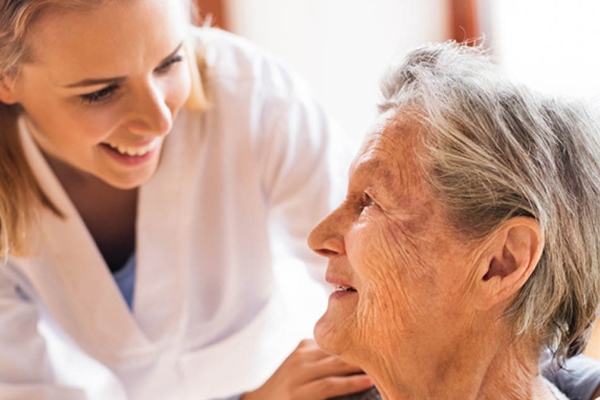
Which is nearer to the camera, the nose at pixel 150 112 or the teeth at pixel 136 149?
the nose at pixel 150 112

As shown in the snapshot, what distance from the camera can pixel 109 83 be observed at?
1.55 meters

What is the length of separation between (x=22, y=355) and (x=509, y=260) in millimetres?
1088

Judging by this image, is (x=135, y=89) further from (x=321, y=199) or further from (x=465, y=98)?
(x=465, y=98)

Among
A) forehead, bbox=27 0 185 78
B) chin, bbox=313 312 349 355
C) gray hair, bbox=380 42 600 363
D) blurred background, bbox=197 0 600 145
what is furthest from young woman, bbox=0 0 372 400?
blurred background, bbox=197 0 600 145

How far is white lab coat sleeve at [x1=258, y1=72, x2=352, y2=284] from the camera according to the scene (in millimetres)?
1844

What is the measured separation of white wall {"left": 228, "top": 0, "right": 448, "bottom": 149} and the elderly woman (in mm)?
2251

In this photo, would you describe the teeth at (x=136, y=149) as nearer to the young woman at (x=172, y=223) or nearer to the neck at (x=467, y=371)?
the young woman at (x=172, y=223)

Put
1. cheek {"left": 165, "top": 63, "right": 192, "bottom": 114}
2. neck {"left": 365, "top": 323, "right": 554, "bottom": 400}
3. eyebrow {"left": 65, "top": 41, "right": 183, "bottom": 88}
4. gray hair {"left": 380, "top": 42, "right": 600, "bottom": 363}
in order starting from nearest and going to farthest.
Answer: gray hair {"left": 380, "top": 42, "right": 600, "bottom": 363}, neck {"left": 365, "top": 323, "right": 554, "bottom": 400}, eyebrow {"left": 65, "top": 41, "right": 183, "bottom": 88}, cheek {"left": 165, "top": 63, "right": 192, "bottom": 114}

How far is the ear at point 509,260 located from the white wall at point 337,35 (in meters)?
2.34

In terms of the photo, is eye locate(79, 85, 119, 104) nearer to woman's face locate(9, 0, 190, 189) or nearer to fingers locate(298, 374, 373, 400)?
woman's face locate(9, 0, 190, 189)

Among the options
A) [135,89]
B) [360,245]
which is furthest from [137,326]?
[360,245]

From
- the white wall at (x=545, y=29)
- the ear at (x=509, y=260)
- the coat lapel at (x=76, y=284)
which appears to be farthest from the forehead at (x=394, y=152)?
the white wall at (x=545, y=29)

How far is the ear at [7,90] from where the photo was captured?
5.28 ft

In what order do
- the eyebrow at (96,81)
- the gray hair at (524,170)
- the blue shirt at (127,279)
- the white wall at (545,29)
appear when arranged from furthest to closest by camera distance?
1. the white wall at (545,29)
2. the blue shirt at (127,279)
3. the eyebrow at (96,81)
4. the gray hair at (524,170)
